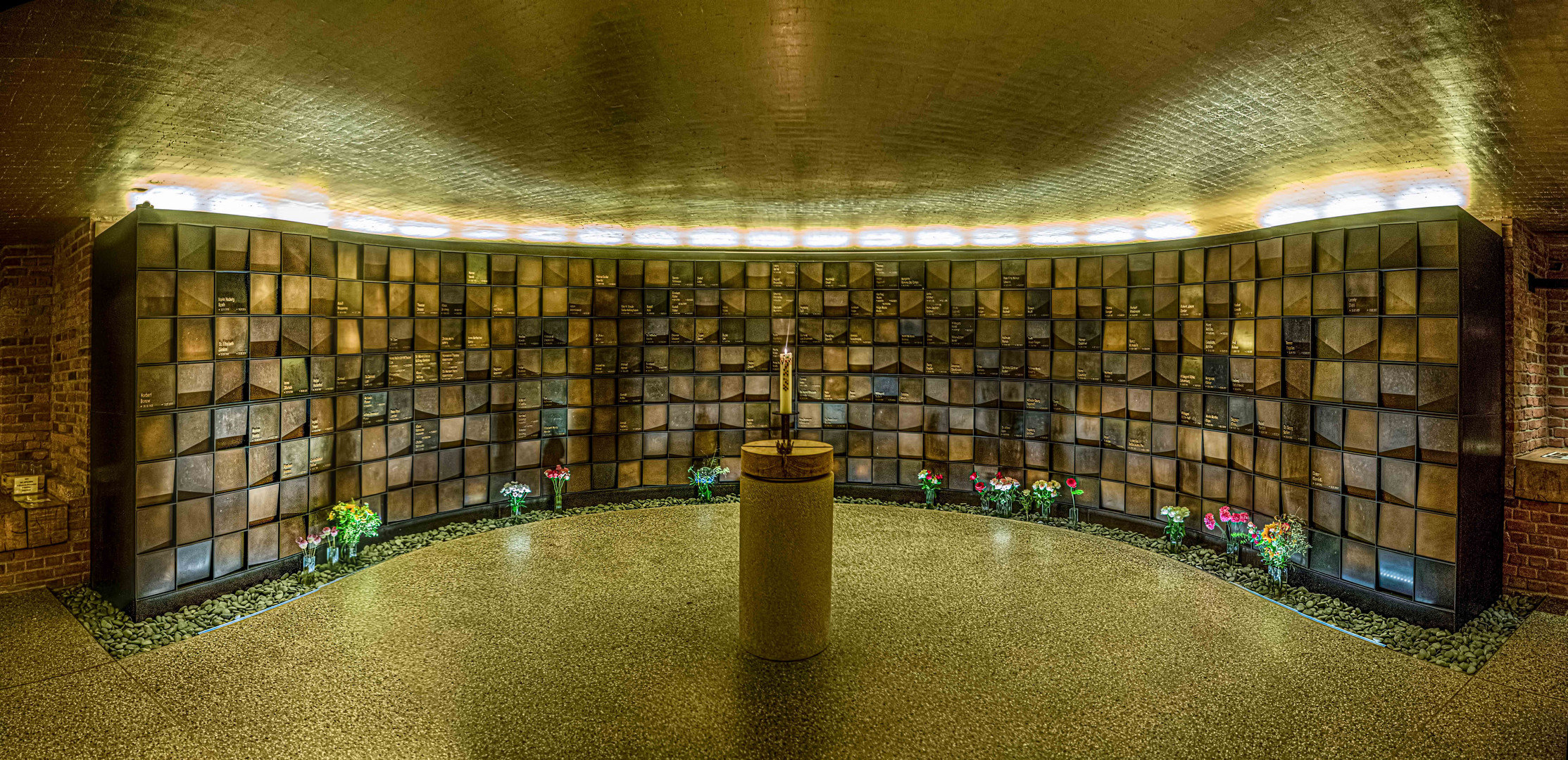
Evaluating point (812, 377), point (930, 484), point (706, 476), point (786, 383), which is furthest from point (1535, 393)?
point (706, 476)

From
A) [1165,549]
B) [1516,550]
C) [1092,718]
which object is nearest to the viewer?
[1092,718]

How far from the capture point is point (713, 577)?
6.14 metres

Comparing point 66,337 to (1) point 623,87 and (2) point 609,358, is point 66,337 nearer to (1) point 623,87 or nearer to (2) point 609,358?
(2) point 609,358

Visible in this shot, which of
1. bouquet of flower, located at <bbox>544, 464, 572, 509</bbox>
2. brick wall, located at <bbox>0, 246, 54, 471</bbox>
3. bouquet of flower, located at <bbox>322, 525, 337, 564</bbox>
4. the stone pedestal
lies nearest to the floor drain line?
the stone pedestal

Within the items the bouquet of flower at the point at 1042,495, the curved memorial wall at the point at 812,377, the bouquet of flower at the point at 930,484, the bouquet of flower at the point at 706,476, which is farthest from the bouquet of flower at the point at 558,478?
the bouquet of flower at the point at 1042,495

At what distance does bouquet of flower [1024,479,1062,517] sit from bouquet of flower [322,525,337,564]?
743 centimetres

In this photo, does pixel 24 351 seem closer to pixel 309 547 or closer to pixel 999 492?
pixel 309 547

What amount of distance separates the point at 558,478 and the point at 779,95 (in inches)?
245

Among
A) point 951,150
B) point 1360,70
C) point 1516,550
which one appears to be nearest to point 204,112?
point 951,150

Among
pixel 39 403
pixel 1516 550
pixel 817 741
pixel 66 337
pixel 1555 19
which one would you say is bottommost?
pixel 817 741

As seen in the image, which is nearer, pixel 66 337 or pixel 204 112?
pixel 204 112

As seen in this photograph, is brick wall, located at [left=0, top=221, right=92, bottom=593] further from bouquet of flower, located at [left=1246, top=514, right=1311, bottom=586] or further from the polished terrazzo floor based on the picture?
bouquet of flower, located at [left=1246, top=514, right=1311, bottom=586]

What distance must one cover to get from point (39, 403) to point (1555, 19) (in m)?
10.7

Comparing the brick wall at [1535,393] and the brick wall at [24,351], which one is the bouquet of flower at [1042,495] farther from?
the brick wall at [24,351]
